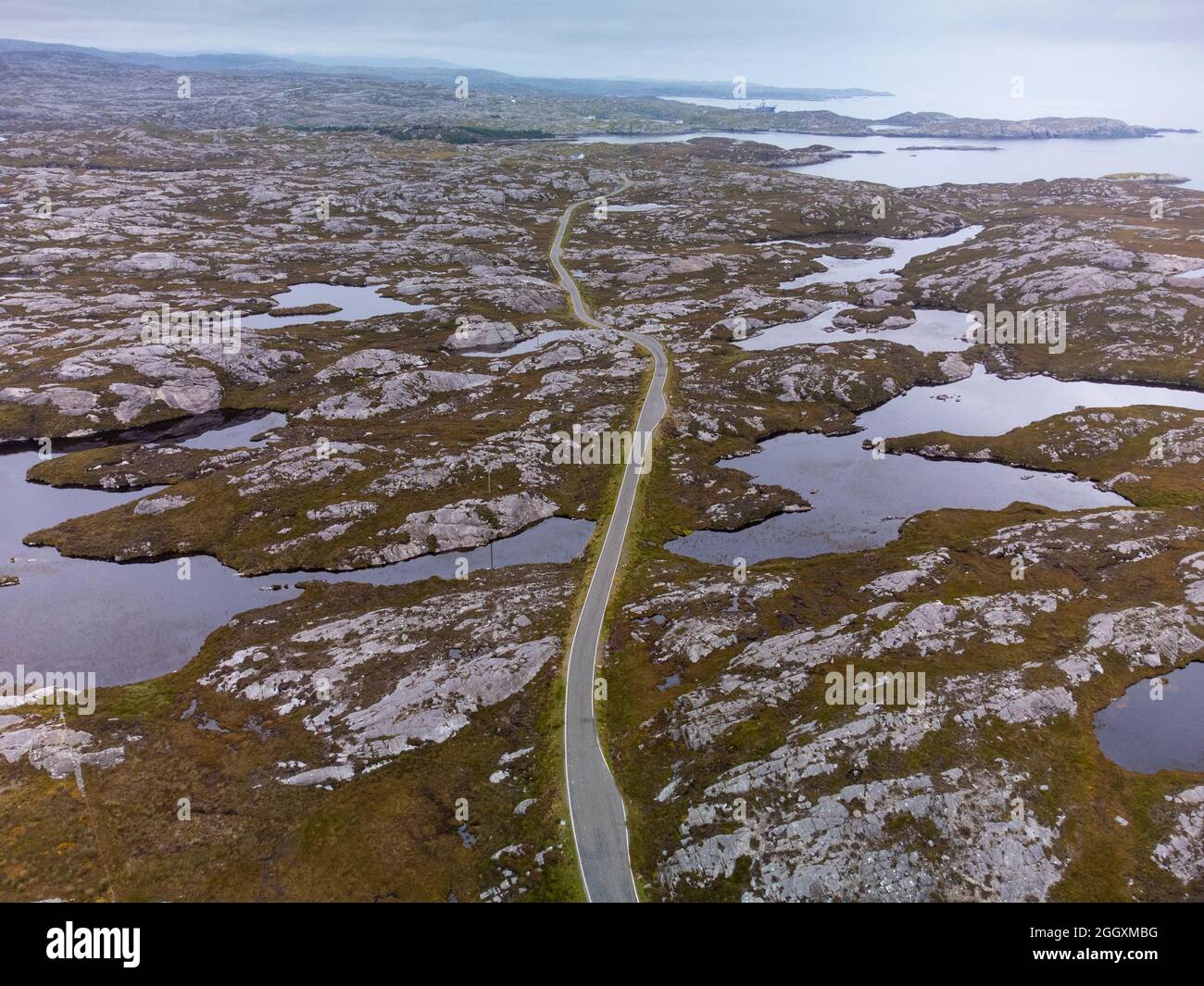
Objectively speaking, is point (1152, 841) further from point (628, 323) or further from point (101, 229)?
point (101, 229)

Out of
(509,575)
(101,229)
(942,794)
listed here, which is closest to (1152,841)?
(942,794)

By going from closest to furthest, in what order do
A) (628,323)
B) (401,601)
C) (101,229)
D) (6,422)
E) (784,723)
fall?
(784,723), (401,601), (6,422), (628,323), (101,229)

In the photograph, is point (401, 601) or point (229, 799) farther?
point (401, 601)

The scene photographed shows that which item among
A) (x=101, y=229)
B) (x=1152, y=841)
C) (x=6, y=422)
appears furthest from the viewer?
(x=101, y=229)

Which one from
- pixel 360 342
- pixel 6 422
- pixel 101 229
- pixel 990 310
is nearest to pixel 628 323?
pixel 360 342

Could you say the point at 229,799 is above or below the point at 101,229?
below

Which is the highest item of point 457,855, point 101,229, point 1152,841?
point 101,229
